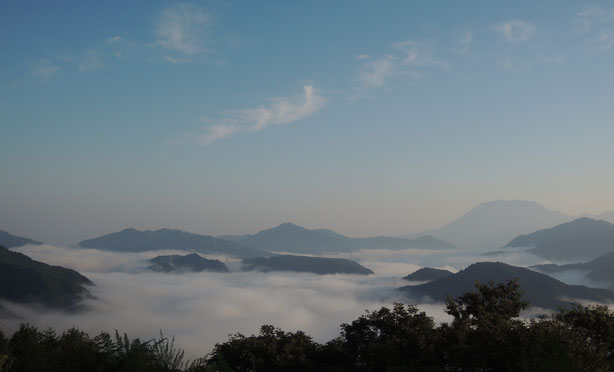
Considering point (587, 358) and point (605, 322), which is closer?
point (587, 358)

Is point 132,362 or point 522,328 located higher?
point 132,362

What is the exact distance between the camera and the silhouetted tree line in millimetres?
12820

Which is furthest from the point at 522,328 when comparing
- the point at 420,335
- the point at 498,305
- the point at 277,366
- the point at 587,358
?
the point at 277,366

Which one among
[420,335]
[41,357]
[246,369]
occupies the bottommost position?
[246,369]

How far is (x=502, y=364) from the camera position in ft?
93.2

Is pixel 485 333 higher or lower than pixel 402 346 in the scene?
higher

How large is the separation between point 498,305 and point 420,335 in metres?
11.3

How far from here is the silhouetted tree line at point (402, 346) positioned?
12820mm

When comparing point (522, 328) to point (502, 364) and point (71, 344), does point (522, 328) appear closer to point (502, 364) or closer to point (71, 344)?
point (502, 364)

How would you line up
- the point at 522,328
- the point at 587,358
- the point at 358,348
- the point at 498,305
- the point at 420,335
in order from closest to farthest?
1. the point at 587,358
2. the point at 522,328
3. the point at 420,335
4. the point at 498,305
5. the point at 358,348

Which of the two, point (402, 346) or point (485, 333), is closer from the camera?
point (485, 333)

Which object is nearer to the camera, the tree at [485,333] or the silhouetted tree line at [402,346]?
the silhouetted tree line at [402,346]

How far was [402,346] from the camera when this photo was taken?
1828 inches

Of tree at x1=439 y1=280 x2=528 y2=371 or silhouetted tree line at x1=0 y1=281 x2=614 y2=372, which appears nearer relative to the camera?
silhouetted tree line at x1=0 y1=281 x2=614 y2=372
